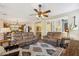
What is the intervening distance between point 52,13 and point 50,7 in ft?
0.35

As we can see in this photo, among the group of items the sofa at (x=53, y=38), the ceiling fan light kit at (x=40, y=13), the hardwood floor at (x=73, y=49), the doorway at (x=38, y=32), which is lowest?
the hardwood floor at (x=73, y=49)

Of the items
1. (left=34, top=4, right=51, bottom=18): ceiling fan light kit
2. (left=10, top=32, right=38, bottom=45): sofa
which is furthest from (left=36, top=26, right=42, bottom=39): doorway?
(left=34, top=4, right=51, bottom=18): ceiling fan light kit

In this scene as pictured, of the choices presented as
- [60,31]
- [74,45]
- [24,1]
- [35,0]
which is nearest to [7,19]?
[24,1]

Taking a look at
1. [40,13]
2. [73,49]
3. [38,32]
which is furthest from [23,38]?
[73,49]

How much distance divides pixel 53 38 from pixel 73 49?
1.25 ft

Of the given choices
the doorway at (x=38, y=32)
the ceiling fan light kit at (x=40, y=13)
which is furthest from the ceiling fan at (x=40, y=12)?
the doorway at (x=38, y=32)

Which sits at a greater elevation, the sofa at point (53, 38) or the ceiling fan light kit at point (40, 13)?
the ceiling fan light kit at point (40, 13)

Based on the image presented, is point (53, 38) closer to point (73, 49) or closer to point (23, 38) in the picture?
point (73, 49)

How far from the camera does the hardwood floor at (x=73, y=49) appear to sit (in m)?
2.27

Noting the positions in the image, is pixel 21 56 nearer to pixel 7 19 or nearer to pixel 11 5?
pixel 7 19

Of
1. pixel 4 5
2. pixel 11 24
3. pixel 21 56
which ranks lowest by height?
pixel 21 56

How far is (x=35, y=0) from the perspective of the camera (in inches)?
90.2

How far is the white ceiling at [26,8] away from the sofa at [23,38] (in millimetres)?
275

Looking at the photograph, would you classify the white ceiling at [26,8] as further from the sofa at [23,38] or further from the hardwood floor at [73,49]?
the hardwood floor at [73,49]
